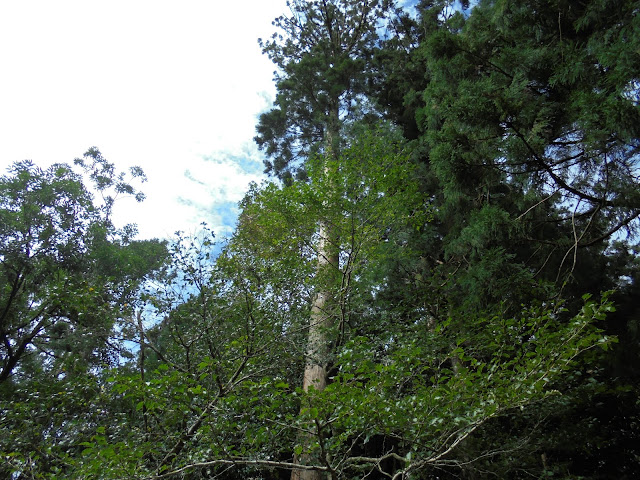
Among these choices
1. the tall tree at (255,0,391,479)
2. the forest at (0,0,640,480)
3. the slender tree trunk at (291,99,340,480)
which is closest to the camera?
the forest at (0,0,640,480)

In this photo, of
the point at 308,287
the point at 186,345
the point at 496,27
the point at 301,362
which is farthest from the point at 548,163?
the point at 186,345

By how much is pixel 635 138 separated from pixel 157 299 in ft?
15.1

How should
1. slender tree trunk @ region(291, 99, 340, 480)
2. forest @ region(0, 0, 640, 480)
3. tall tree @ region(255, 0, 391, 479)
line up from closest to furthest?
forest @ region(0, 0, 640, 480) → slender tree trunk @ region(291, 99, 340, 480) → tall tree @ region(255, 0, 391, 479)

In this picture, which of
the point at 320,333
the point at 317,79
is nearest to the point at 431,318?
the point at 320,333

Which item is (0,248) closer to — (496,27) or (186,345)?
(186,345)

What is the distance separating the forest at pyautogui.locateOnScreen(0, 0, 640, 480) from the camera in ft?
9.01

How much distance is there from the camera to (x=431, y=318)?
5.64 m

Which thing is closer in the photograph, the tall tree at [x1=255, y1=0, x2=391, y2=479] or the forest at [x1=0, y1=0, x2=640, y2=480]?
the forest at [x1=0, y1=0, x2=640, y2=480]

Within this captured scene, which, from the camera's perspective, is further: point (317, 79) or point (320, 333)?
point (317, 79)

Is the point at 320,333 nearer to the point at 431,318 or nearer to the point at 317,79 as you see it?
the point at 431,318

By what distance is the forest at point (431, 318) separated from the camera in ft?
9.01

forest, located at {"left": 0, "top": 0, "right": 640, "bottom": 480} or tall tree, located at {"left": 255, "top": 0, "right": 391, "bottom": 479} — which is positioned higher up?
tall tree, located at {"left": 255, "top": 0, "right": 391, "bottom": 479}

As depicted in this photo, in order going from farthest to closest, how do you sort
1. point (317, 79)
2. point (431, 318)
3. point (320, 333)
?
point (317, 79) < point (431, 318) < point (320, 333)

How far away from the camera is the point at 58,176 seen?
869 cm
